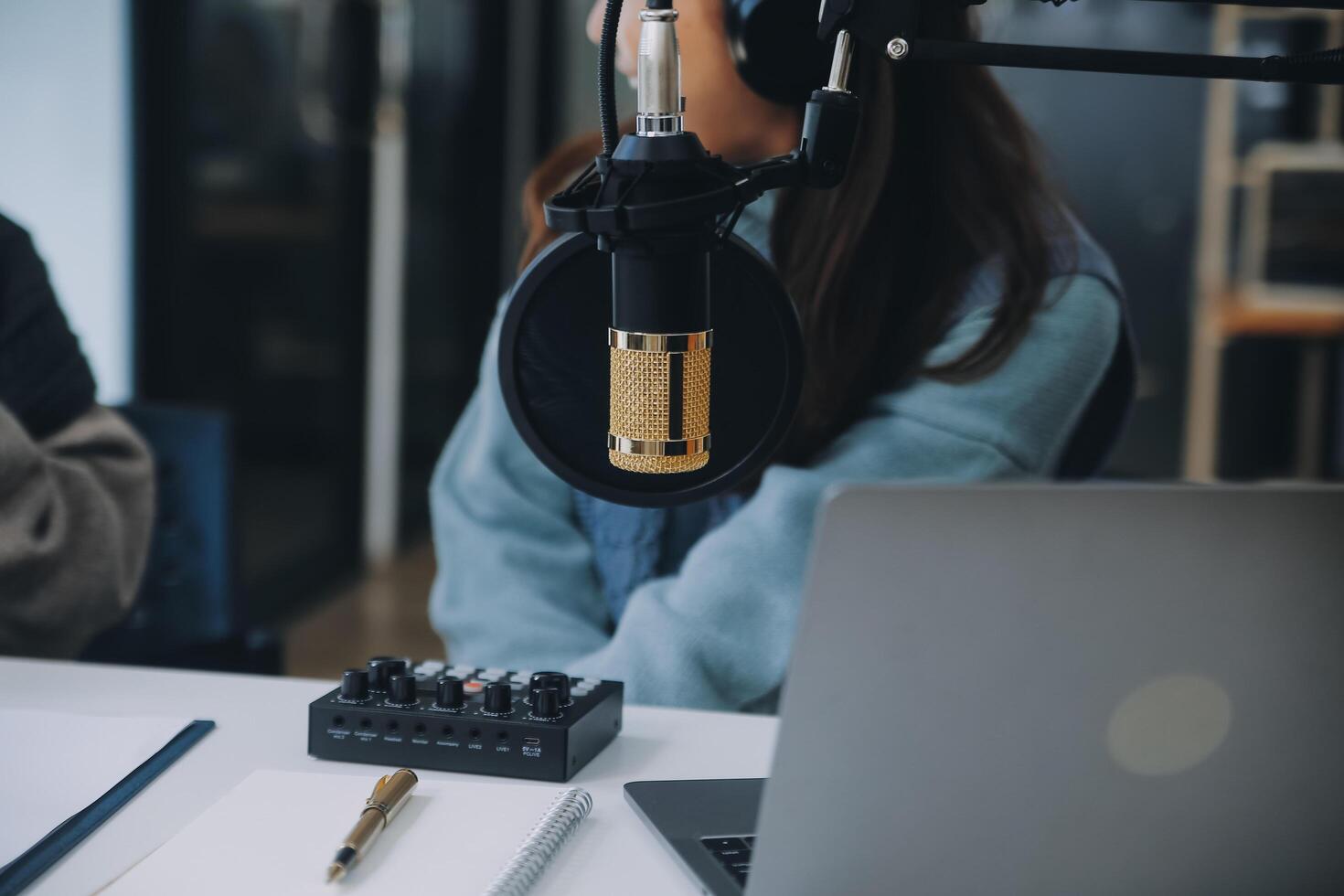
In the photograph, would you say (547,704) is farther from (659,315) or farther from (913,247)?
(913,247)

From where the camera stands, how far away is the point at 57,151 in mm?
2311

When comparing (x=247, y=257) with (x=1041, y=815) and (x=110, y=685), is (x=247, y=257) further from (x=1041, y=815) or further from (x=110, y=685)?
(x=1041, y=815)

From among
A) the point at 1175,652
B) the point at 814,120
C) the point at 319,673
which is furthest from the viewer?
the point at 319,673

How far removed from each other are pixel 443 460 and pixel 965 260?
20.5 inches

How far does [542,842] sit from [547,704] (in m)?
0.13

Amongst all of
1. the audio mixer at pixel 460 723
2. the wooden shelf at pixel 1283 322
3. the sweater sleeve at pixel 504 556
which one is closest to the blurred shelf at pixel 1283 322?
the wooden shelf at pixel 1283 322

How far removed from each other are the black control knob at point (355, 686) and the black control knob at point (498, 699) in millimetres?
79

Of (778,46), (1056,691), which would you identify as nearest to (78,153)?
(778,46)

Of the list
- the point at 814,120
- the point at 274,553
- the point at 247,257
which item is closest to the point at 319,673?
the point at 274,553

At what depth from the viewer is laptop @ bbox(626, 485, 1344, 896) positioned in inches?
20.3

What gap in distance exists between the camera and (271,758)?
828 millimetres

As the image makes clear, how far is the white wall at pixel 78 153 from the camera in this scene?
2.19m

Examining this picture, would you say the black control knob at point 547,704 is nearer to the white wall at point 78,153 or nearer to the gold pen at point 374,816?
the gold pen at point 374,816

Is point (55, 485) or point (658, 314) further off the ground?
point (658, 314)
